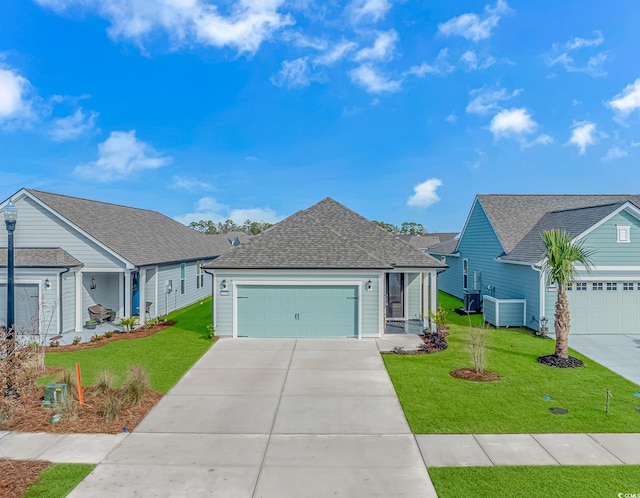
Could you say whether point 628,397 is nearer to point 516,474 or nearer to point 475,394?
point 475,394

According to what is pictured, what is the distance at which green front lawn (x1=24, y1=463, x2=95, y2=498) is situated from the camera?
5.21m

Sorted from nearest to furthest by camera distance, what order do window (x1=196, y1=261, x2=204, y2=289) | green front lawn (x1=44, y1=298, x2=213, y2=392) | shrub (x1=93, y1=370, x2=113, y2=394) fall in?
shrub (x1=93, y1=370, x2=113, y2=394) → green front lawn (x1=44, y1=298, x2=213, y2=392) → window (x1=196, y1=261, x2=204, y2=289)

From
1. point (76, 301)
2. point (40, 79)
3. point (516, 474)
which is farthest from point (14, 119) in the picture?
point (516, 474)

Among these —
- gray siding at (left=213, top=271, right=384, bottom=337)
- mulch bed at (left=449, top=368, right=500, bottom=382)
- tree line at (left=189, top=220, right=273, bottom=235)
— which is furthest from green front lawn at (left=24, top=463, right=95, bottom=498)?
tree line at (left=189, top=220, right=273, bottom=235)

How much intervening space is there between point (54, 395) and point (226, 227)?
4419 inches

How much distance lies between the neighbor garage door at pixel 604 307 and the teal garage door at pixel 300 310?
899 cm

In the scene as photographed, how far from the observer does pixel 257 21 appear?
17172 millimetres

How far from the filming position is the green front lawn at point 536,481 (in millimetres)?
5152

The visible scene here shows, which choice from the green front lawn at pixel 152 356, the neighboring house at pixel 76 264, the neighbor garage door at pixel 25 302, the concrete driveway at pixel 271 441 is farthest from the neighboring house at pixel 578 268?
the neighbor garage door at pixel 25 302

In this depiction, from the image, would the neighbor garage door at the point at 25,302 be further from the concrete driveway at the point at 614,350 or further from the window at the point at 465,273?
the window at the point at 465,273

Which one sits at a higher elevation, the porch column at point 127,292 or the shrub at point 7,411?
the porch column at point 127,292

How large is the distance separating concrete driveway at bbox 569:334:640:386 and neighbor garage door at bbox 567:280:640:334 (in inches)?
16.2

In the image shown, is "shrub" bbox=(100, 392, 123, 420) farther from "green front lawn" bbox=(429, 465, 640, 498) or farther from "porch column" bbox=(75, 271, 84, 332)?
"porch column" bbox=(75, 271, 84, 332)

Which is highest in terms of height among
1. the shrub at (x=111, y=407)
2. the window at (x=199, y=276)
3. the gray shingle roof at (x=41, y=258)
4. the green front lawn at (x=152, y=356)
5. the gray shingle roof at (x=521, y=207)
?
the gray shingle roof at (x=521, y=207)
